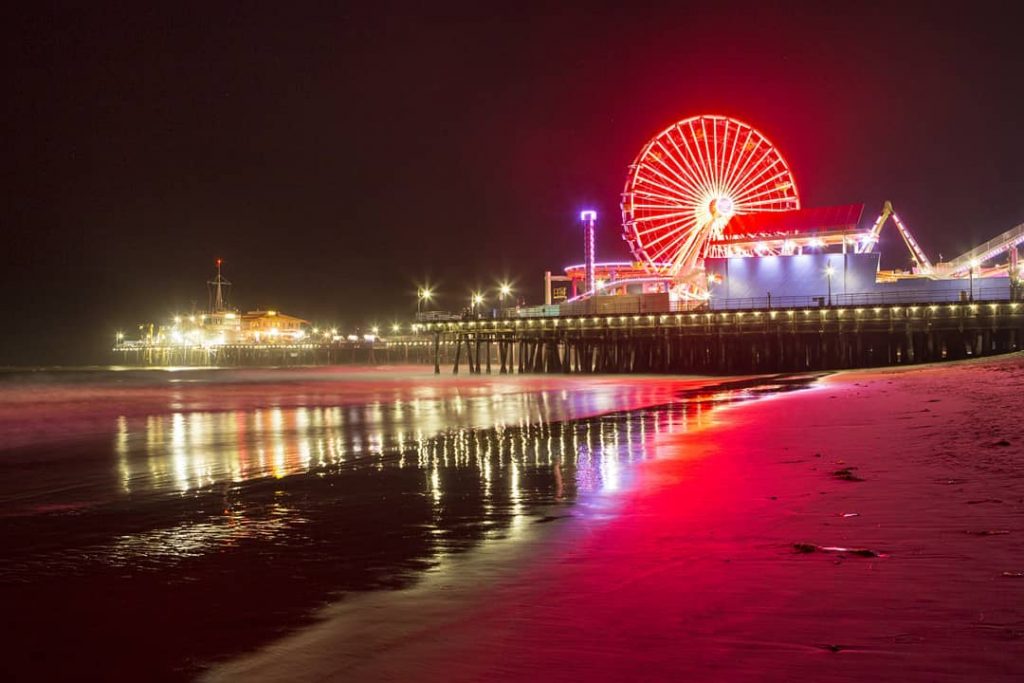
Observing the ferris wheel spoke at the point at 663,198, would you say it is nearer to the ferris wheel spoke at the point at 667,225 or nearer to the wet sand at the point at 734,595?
the ferris wheel spoke at the point at 667,225

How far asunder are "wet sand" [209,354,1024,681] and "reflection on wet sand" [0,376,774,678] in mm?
612

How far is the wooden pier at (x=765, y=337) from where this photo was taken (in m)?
44.0

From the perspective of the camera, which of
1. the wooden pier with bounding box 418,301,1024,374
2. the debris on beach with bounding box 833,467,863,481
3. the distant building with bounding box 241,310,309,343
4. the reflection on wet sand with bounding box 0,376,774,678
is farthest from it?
the distant building with bounding box 241,310,309,343

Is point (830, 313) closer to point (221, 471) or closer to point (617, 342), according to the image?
point (617, 342)

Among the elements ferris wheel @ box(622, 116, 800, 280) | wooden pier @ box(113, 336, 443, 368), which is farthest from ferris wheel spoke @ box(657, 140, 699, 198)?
wooden pier @ box(113, 336, 443, 368)

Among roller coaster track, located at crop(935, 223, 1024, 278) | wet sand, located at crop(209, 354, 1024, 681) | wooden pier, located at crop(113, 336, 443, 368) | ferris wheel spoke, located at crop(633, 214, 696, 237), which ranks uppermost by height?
ferris wheel spoke, located at crop(633, 214, 696, 237)

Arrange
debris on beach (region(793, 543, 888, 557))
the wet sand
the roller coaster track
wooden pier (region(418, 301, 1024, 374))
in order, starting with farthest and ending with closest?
the roller coaster track
wooden pier (region(418, 301, 1024, 374))
debris on beach (region(793, 543, 888, 557))
the wet sand

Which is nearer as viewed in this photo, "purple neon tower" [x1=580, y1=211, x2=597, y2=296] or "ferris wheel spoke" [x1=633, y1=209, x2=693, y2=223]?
"ferris wheel spoke" [x1=633, y1=209, x2=693, y2=223]

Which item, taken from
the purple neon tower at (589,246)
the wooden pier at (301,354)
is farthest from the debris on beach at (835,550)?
the wooden pier at (301,354)

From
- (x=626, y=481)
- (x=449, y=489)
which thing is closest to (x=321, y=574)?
(x=449, y=489)

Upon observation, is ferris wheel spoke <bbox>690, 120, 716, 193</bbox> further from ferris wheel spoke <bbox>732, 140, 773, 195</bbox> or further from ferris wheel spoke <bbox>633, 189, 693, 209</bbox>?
ferris wheel spoke <bbox>633, 189, 693, 209</bbox>

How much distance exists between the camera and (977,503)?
809 centimetres

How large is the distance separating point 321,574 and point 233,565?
95 cm

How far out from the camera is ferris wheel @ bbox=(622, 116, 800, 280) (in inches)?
2410
